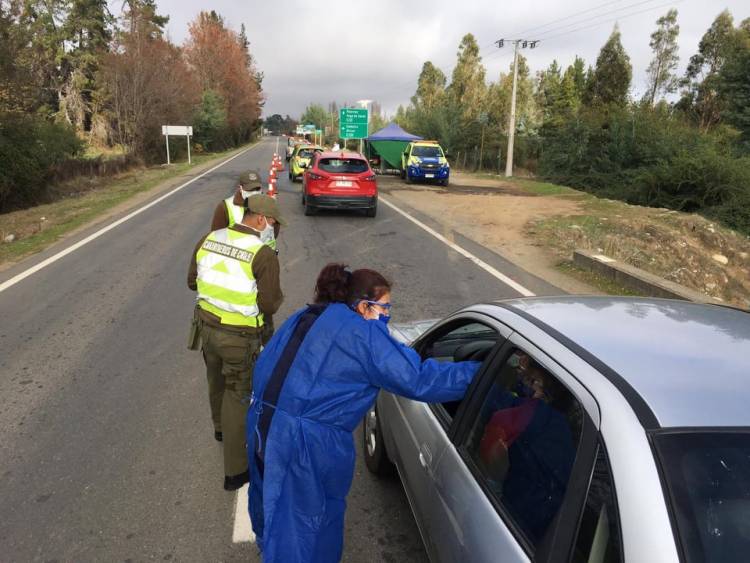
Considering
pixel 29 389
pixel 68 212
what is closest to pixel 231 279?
pixel 29 389

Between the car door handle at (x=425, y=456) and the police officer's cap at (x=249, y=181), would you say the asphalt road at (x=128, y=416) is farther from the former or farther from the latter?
the police officer's cap at (x=249, y=181)

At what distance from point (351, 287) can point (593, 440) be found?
3.75 ft

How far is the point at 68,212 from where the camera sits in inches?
597

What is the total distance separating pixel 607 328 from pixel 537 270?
7321 mm

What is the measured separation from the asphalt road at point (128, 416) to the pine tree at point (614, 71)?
38907 mm

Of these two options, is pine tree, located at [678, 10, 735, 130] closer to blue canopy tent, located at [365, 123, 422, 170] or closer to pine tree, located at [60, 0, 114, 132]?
blue canopy tent, located at [365, 123, 422, 170]

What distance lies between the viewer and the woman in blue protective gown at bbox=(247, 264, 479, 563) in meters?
2.09

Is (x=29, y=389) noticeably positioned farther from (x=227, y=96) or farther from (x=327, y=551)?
(x=227, y=96)

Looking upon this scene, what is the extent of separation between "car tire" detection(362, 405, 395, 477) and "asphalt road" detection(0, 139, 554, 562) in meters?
0.08

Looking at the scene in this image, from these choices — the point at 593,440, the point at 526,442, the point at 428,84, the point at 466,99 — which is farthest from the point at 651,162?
the point at 428,84

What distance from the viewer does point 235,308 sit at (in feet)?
10.4

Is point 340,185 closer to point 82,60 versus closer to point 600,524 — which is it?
point 600,524

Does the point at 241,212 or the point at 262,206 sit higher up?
the point at 262,206

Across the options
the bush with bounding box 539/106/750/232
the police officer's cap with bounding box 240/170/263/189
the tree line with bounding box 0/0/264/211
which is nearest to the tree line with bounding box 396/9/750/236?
the bush with bounding box 539/106/750/232
